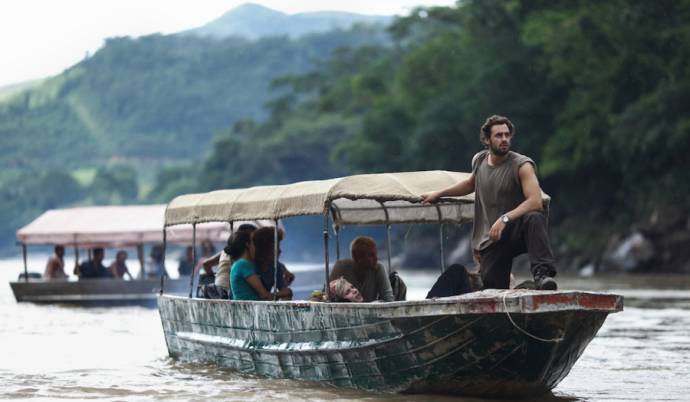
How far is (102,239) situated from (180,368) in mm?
13770

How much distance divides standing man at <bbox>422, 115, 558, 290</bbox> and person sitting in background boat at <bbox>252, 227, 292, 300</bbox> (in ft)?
8.86

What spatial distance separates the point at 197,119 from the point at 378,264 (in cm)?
17427

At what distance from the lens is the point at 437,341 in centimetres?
943

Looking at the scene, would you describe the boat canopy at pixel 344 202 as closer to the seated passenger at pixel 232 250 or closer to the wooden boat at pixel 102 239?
the seated passenger at pixel 232 250

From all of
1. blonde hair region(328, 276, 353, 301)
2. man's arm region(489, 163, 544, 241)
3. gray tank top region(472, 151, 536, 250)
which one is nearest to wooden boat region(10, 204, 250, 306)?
blonde hair region(328, 276, 353, 301)

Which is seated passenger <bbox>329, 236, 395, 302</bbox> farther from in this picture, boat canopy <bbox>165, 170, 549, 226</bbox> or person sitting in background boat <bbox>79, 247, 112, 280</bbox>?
person sitting in background boat <bbox>79, 247, 112, 280</bbox>

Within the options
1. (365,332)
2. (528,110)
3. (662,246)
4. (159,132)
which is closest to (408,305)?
(365,332)

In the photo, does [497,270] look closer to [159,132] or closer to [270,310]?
[270,310]

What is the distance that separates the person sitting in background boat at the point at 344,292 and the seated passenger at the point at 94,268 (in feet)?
54.4

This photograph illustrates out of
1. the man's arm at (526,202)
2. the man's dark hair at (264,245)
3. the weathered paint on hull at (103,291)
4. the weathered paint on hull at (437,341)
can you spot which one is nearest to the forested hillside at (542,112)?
the weathered paint on hull at (103,291)

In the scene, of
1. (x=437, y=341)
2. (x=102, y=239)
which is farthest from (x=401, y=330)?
(x=102, y=239)

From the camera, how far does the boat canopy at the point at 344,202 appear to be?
1037 centimetres

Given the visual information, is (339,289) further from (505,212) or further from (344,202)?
(344,202)

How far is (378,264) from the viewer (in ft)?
37.2
